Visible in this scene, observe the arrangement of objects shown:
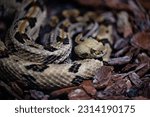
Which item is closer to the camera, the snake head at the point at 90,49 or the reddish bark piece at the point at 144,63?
the reddish bark piece at the point at 144,63

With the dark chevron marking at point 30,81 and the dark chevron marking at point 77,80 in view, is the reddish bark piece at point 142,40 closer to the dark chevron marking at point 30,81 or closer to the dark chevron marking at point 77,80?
the dark chevron marking at point 77,80

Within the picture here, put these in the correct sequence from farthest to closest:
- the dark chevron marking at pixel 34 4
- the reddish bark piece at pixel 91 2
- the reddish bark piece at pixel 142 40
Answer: the reddish bark piece at pixel 91 2 → the dark chevron marking at pixel 34 4 → the reddish bark piece at pixel 142 40

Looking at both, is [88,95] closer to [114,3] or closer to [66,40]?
[66,40]

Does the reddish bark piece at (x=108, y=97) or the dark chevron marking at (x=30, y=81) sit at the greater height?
the dark chevron marking at (x=30, y=81)

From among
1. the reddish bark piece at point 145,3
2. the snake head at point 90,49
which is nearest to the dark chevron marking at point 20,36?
the snake head at point 90,49

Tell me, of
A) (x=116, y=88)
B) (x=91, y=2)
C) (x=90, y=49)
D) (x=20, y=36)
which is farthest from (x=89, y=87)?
(x=91, y=2)

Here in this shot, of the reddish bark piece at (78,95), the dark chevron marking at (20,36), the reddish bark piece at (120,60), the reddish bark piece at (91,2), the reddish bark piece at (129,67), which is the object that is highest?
the reddish bark piece at (91,2)

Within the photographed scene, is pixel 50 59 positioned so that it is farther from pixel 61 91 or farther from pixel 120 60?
pixel 120 60

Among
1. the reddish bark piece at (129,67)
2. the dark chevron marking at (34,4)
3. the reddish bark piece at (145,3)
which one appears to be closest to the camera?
the reddish bark piece at (129,67)
